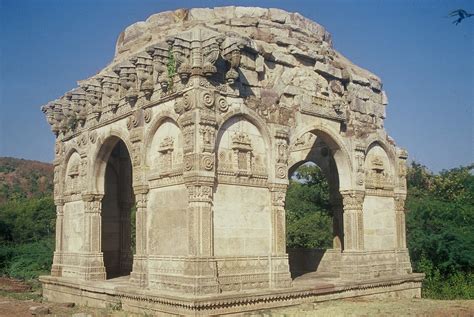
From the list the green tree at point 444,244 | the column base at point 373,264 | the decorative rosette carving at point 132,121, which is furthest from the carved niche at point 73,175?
the green tree at point 444,244

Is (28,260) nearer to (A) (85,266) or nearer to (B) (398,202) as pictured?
(A) (85,266)

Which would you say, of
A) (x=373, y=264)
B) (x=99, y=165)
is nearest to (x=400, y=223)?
(x=373, y=264)

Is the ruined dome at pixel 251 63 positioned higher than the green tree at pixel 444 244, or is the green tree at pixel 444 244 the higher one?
the ruined dome at pixel 251 63

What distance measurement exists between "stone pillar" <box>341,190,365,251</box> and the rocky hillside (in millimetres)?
48307

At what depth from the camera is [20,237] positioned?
29797mm

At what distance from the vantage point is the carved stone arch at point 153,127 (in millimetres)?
11012

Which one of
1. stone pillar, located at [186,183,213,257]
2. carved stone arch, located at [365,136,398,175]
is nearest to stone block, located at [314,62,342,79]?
carved stone arch, located at [365,136,398,175]

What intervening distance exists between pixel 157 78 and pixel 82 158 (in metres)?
4.13

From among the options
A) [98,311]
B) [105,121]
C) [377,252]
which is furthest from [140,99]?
[377,252]

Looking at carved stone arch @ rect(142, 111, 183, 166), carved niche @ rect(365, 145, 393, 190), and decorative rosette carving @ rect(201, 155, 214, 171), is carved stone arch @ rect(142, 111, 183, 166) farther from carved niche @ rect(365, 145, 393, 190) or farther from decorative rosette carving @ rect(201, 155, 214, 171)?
carved niche @ rect(365, 145, 393, 190)

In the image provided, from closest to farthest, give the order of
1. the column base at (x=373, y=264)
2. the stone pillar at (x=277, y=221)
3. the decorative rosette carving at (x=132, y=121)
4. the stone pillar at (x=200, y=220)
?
the stone pillar at (x=200, y=220)
the stone pillar at (x=277, y=221)
the decorative rosette carving at (x=132, y=121)
the column base at (x=373, y=264)

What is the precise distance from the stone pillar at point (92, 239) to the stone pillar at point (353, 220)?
6191 millimetres

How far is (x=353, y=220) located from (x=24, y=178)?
206 feet

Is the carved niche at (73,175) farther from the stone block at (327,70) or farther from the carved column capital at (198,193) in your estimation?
the stone block at (327,70)
